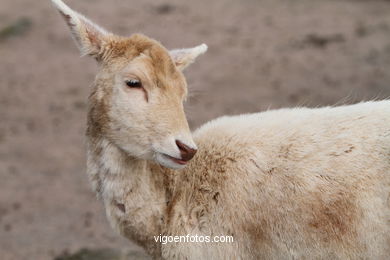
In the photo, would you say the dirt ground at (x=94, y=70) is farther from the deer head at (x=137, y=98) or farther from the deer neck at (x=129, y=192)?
the deer head at (x=137, y=98)

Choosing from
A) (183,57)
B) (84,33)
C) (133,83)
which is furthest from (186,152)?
(84,33)

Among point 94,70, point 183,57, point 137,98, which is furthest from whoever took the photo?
point 94,70

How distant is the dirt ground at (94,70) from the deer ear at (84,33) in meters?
2.70

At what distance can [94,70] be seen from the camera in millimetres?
12680

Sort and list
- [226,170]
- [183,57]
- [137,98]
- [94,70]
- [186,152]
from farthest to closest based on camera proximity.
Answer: [94,70], [183,57], [226,170], [137,98], [186,152]

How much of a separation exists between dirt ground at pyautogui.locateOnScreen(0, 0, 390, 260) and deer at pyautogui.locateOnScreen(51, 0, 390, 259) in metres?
2.24

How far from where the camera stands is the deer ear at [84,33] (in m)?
4.69

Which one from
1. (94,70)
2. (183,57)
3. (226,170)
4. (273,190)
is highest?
(183,57)

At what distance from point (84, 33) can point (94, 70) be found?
8.01 metres

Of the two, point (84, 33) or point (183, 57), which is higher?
point (84, 33)

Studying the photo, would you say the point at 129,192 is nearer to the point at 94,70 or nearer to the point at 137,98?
the point at 137,98

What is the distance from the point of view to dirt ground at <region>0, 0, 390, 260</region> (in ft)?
29.0

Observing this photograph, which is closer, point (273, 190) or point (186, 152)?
point (186, 152)

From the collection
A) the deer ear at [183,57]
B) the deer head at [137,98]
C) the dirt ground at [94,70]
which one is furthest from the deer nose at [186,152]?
the dirt ground at [94,70]
